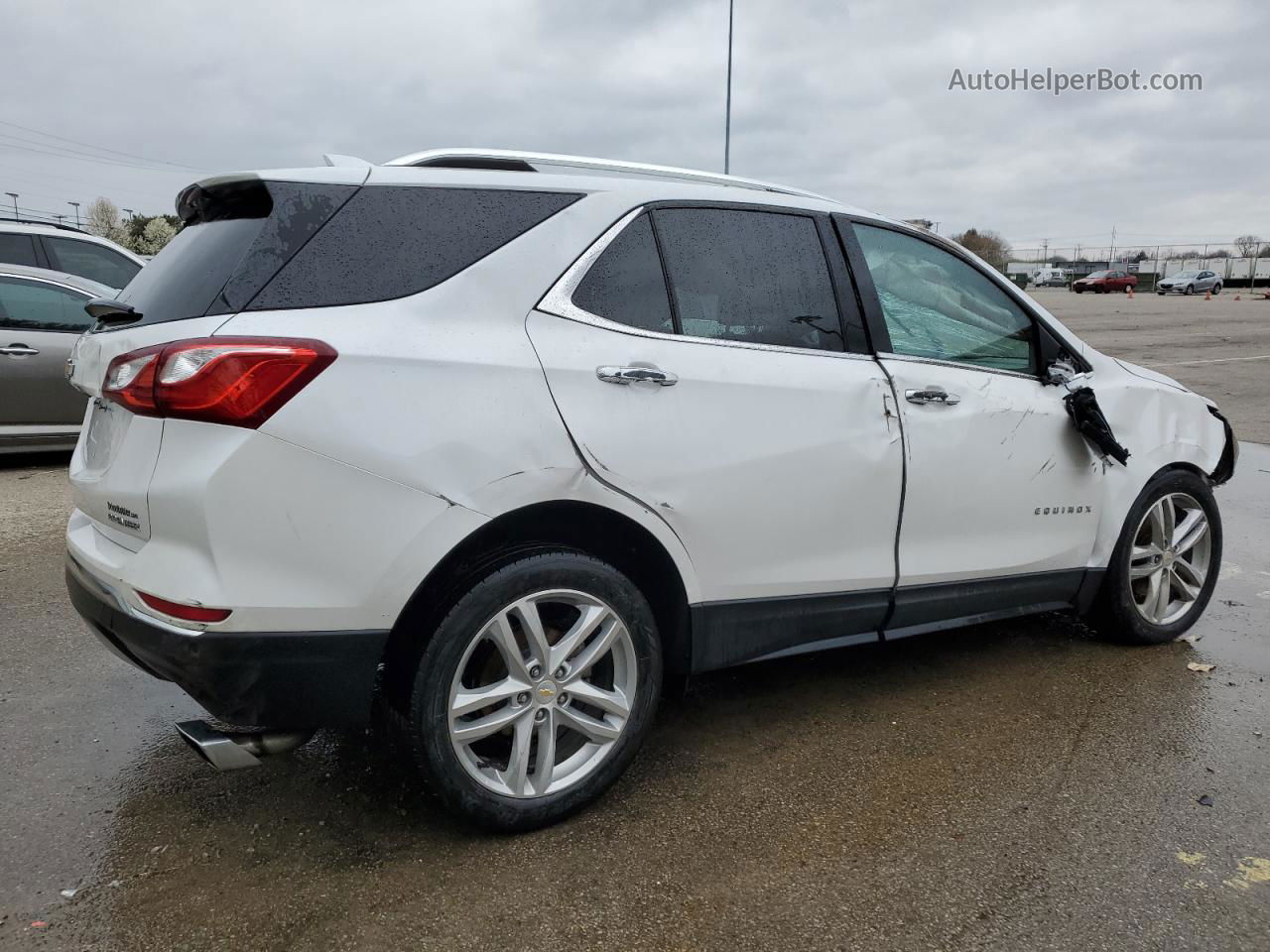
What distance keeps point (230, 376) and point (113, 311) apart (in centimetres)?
74

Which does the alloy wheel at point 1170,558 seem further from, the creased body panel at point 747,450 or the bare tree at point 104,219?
the bare tree at point 104,219

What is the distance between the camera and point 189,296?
2.51 metres

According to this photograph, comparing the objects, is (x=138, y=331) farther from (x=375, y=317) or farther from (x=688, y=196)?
(x=688, y=196)

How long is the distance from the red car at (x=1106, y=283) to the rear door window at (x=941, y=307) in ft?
204

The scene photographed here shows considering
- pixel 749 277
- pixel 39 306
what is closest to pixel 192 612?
pixel 749 277

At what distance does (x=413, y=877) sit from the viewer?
2.52m

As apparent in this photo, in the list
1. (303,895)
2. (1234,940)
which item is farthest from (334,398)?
(1234,940)

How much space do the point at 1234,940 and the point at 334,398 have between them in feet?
8.09

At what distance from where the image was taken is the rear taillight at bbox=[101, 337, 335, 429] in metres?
2.25

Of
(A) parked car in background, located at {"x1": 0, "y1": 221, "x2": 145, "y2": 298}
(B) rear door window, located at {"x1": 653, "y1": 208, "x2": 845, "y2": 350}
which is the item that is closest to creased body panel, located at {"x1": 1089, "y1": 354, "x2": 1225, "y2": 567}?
(B) rear door window, located at {"x1": 653, "y1": 208, "x2": 845, "y2": 350}

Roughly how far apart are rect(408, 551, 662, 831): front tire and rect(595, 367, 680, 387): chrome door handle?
0.49 metres

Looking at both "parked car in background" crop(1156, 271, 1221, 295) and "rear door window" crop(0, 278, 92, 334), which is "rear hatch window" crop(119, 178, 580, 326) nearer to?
"rear door window" crop(0, 278, 92, 334)

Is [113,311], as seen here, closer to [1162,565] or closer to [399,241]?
[399,241]

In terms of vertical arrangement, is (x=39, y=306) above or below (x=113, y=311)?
below
